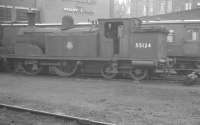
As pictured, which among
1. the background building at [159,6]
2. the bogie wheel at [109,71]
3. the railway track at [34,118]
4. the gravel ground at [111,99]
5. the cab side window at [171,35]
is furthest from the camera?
the background building at [159,6]

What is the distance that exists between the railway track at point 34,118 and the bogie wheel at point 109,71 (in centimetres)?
657

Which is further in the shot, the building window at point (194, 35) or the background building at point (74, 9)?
the background building at point (74, 9)

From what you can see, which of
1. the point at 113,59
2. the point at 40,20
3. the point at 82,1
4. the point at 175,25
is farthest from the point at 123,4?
the point at 113,59

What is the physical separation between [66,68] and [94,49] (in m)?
2.00

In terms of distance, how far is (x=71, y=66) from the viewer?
51.6 feet

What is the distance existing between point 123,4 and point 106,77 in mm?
60364

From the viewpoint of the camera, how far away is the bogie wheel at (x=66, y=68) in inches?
612

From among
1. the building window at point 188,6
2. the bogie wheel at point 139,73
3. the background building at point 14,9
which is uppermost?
the building window at point 188,6

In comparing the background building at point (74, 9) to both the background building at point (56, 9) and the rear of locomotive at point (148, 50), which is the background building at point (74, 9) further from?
the rear of locomotive at point (148, 50)

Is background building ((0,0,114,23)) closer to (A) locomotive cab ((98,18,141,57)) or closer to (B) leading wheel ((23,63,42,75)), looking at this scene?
(B) leading wheel ((23,63,42,75))

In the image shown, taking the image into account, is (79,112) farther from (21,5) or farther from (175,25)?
(21,5)

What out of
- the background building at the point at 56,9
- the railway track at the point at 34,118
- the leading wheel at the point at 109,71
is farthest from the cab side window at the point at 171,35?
the background building at the point at 56,9

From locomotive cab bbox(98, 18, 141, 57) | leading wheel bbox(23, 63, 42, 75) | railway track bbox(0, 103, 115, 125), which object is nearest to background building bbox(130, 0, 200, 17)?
locomotive cab bbox(98, 18, 141, 57)

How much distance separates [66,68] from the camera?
52.1ft
